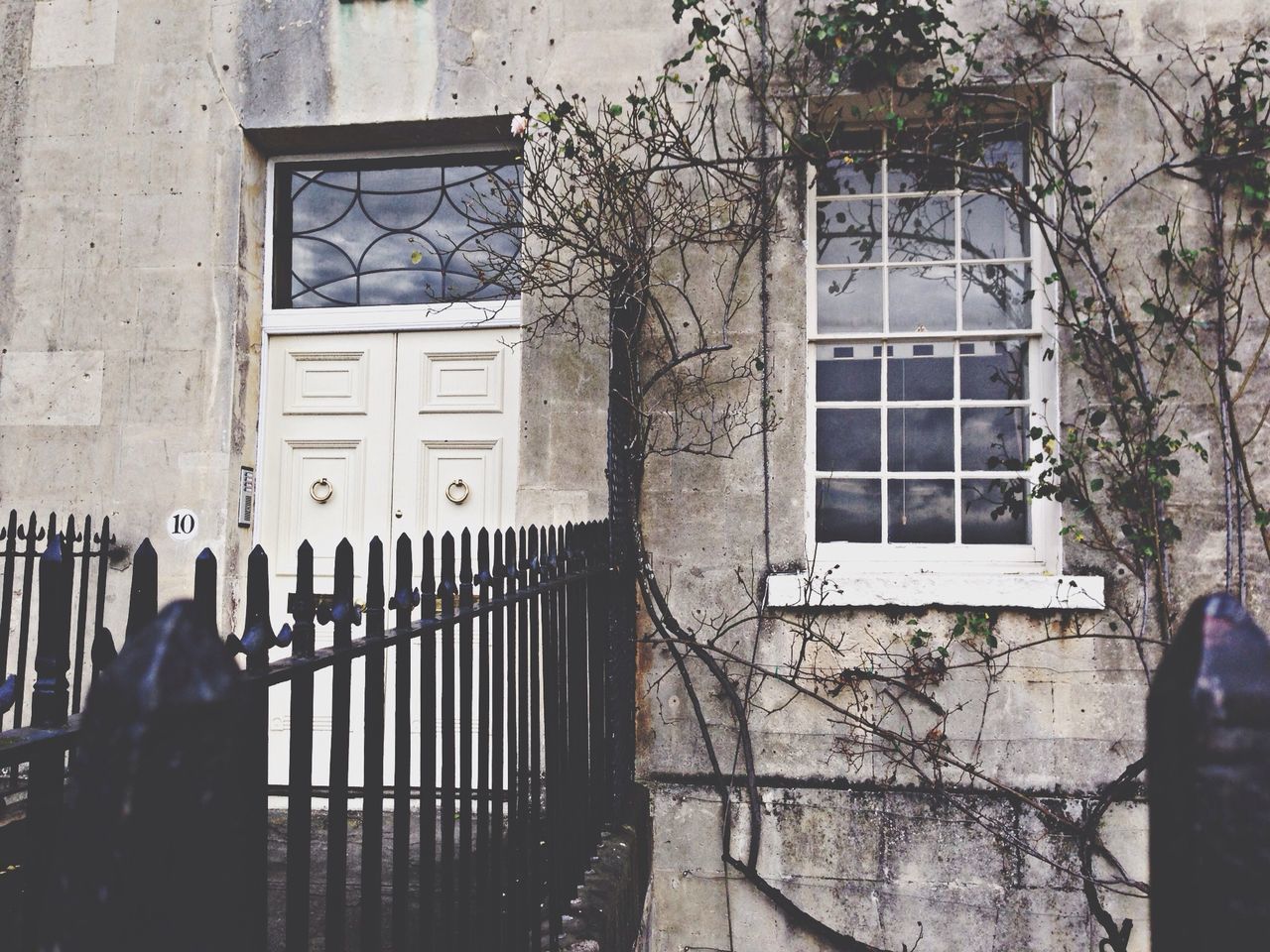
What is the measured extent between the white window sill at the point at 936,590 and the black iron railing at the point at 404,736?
1.18m

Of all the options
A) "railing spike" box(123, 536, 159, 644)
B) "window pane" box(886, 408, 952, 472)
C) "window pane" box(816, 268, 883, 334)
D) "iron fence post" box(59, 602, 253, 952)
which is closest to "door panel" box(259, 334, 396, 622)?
"window pane" box(816, 268, 883, 334)

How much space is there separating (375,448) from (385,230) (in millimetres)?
1257

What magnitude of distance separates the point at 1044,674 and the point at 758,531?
151 centimetres

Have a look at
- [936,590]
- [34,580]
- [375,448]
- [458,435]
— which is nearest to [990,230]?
[936,590]

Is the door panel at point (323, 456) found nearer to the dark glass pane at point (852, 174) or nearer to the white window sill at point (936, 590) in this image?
the white window sill at point (936, 590)

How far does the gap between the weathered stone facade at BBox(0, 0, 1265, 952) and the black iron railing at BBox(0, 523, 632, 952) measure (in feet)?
3.56

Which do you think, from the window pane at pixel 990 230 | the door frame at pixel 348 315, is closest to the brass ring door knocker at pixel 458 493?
the door frame at pixel 348 315

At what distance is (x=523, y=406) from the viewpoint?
4.93 m

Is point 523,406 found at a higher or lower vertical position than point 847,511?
higher

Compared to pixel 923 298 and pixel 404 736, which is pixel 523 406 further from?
pixel 404 736

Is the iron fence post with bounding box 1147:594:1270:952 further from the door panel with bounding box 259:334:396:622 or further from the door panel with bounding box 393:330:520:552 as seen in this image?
the door panel with bounding box 259:334:396:622

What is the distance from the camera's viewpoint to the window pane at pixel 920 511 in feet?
15.9

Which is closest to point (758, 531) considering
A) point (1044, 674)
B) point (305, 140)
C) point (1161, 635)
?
point (1044, 674)

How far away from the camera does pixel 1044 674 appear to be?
454cm
